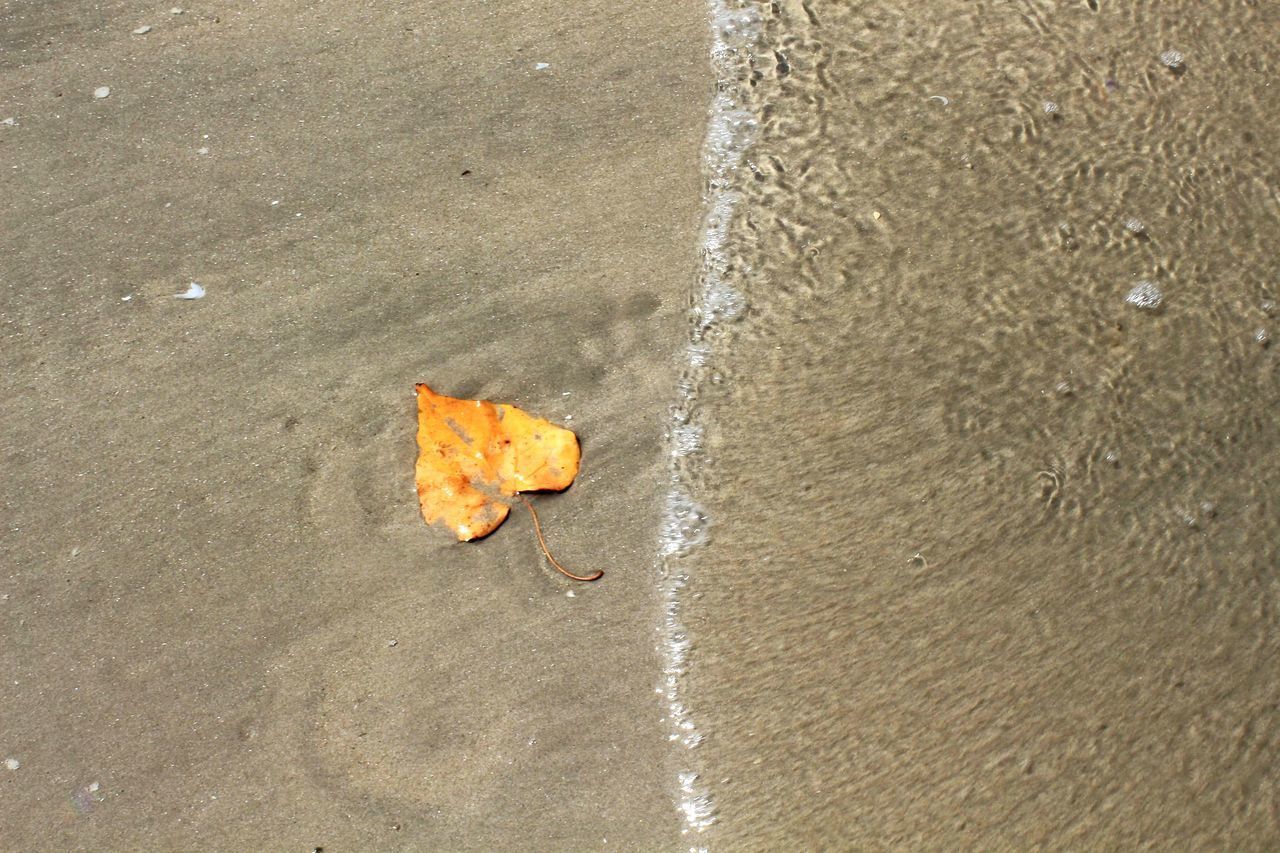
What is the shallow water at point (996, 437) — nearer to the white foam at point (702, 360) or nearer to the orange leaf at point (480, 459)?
the white foam at point (702, 360)

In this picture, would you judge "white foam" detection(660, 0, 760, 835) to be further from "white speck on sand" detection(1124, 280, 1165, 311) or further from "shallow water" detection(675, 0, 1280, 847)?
"white speck on sand" detection(1124, 280, 1165, 311)

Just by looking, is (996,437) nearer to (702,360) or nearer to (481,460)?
(702,360)

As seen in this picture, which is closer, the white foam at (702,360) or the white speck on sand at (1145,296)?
the white foam at (702,360)

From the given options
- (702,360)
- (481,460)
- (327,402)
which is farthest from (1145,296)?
(327,402)

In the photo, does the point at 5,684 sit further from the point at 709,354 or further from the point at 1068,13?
the point at 1068,13

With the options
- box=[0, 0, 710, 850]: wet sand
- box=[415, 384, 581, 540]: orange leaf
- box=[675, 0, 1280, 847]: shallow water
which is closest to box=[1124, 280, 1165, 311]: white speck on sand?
box=[675, 0, 1280, 847]: shallow water

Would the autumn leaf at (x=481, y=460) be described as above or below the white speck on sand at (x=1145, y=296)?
below

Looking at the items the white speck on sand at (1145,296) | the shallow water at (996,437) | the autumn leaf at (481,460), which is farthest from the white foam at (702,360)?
the white speck on sand at (1145,296)
